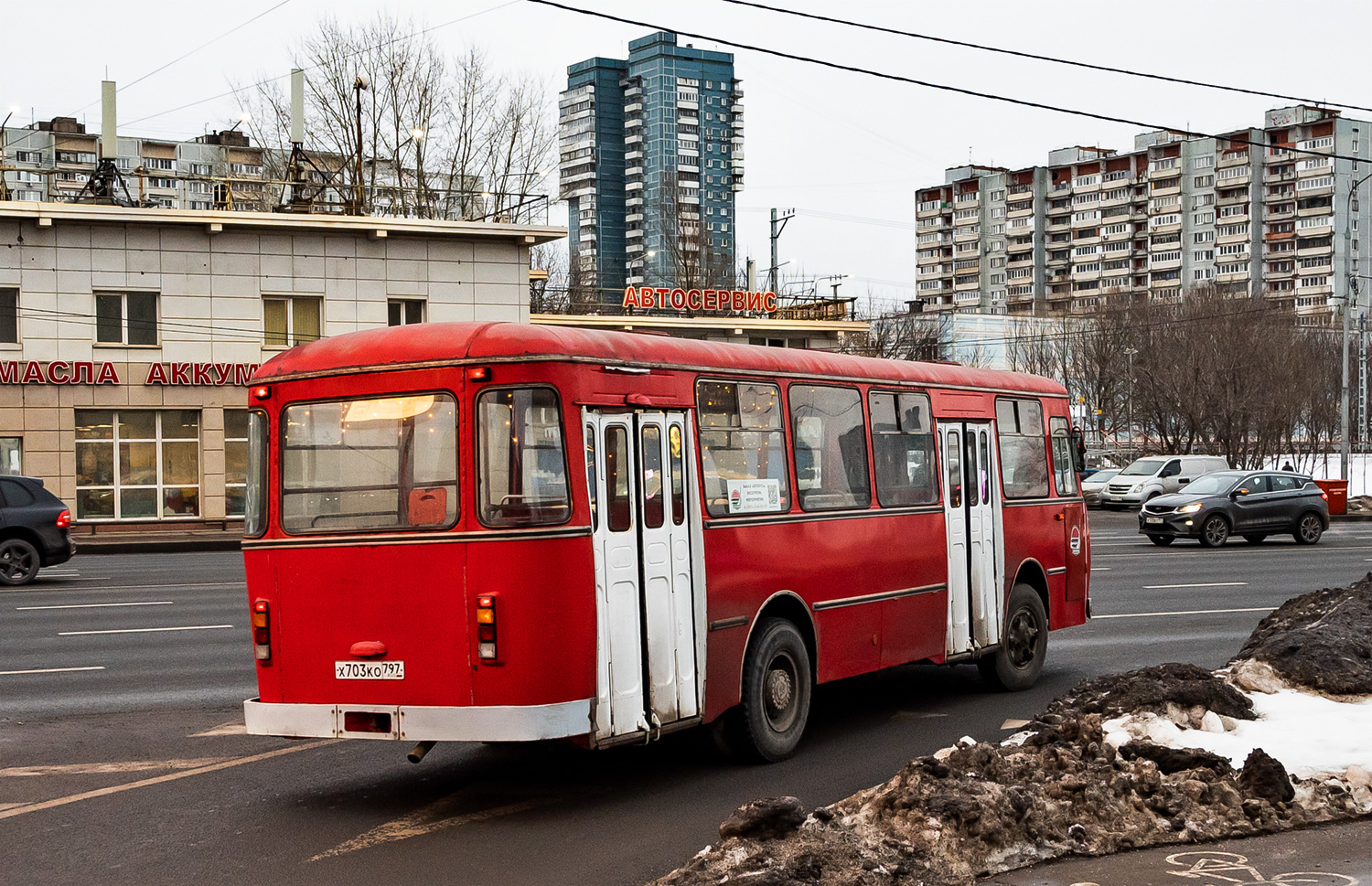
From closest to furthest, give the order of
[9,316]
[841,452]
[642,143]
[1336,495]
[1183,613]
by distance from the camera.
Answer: [841,452] → [1183,613] → [9,316] → [1336,495] → [642,143]

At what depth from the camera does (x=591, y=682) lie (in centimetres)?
752

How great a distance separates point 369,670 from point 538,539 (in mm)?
1150

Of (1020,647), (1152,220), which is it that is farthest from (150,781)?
(1152,220)

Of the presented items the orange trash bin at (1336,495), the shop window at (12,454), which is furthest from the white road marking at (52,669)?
the orange trash bin at (1336,495)

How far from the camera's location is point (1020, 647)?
1193cm

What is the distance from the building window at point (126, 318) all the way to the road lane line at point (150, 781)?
2742 cm

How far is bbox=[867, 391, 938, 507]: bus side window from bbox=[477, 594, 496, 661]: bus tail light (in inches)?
150

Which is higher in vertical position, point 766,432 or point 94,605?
point 766,432

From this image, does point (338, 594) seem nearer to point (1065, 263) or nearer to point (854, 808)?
point (854, 808)

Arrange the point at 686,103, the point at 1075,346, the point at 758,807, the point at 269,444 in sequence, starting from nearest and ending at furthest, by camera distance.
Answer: the point at 758,807 → the point at 269,444 → the point at 1075,346 → the point at 686,103

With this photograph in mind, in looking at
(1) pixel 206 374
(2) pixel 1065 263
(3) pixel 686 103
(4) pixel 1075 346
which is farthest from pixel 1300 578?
(3) pixel 686 103

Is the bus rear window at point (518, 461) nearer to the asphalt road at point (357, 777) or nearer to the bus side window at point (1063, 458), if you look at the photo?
the asphalt road at point (357, 777)

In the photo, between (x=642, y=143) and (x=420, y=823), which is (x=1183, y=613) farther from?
(x=642, y=143)

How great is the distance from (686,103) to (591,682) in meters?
159
